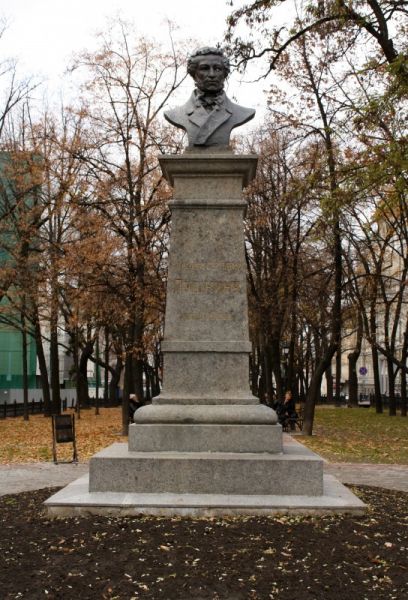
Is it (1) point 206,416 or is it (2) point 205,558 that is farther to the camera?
(1) point 206,416

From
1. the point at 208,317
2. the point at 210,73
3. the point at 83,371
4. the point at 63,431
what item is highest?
the point at 210,73

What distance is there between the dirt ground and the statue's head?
17.7ft

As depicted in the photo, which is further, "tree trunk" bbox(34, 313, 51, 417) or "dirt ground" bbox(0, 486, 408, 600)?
"tree trunk" bbox(34, 313, 51, 417)

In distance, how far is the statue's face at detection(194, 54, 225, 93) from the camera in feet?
29.3

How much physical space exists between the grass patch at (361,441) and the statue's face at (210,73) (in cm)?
913

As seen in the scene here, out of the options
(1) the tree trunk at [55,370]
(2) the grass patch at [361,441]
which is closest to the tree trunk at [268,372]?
(2) the grass patch at [361,441]

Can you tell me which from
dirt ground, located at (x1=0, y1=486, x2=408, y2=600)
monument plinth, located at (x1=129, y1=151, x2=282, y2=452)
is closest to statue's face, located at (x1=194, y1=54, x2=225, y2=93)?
monument plinth, located at (x1=129, y1=151, x2=282, y2=452)

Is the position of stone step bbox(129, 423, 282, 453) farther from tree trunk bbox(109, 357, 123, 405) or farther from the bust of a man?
tree trunk bbox(109, 357, 123, 405)

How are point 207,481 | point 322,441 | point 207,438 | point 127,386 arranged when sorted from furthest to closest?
point 127,386
point 322,441
point 207,438
point 207,481

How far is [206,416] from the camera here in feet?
26.2

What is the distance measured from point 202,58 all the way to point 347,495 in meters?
5.57

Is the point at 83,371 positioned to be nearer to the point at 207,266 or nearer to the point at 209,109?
the point at 209,109

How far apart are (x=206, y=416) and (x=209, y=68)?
4.38m

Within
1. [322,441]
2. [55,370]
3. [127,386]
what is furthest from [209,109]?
[55,370]
